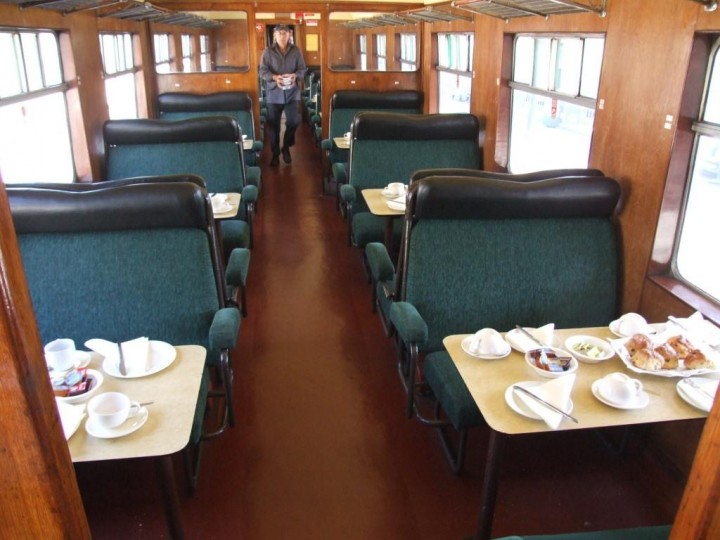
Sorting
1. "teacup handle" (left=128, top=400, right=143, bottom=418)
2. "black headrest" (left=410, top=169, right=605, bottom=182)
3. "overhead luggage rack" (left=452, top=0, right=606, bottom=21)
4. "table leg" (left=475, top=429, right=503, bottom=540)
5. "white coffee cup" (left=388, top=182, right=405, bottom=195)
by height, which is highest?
"overhead luggage rack" (left=452, top=0, right=606, bottom=21)

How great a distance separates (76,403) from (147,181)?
3.73 feet

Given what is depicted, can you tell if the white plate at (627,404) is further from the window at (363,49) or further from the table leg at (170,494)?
the window at (363,49)

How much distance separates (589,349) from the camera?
204 cm

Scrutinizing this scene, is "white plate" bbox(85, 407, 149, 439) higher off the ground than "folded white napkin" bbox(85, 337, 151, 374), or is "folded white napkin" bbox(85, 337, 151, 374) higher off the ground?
"folded white napkin" bbox(85, 337, 151, 374)

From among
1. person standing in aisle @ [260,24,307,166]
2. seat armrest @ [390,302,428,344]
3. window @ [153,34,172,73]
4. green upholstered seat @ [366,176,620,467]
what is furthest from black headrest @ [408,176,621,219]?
window @ [153,34,172,73]

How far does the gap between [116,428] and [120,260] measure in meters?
0.97

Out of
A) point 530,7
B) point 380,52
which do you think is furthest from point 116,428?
point 380,52

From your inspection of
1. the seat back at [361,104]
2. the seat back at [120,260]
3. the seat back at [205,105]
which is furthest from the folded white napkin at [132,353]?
the seat back at [361,104]

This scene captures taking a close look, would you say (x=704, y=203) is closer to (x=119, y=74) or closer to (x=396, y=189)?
(x=396, y=189)

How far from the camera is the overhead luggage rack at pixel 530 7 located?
2.88 metres

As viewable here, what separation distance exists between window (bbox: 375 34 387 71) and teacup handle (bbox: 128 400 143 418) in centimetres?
876

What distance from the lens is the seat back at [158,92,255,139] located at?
6.04 m

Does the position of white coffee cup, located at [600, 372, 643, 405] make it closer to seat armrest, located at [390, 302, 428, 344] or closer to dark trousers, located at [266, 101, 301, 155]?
seat armrest, located at [390, 302, 428, 344]

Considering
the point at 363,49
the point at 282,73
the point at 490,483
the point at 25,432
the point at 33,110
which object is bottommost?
the point at 490,483
